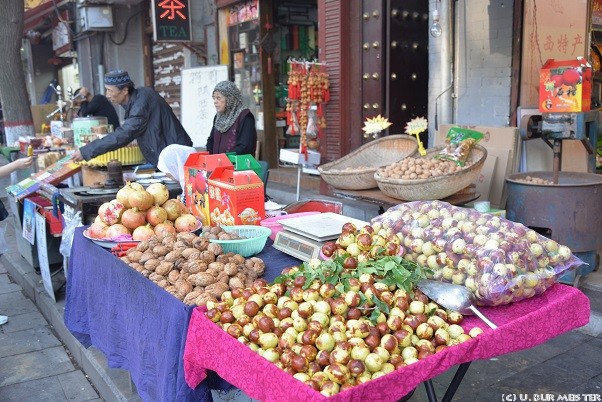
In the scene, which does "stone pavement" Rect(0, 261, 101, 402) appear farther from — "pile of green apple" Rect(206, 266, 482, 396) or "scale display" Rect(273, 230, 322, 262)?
"pile of green apple" Rect(206, 266, 482, 396)

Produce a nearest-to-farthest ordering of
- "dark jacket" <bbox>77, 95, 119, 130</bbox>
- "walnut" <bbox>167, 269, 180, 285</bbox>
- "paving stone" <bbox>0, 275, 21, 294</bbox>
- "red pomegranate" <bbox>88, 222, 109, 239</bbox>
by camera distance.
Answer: "walnut" <bbox>167, 269, 180, 285</bbox>
"red pomegranate" <bbox>88, 222, 109, 239</bbox>
"paving stone" <bbox>0, 275, 21, 294</bbox>
"dark jacket" <bbox>77, 95, 119, 130</bbox>

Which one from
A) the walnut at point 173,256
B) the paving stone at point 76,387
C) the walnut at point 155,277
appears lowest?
the paving stone at point 76,387

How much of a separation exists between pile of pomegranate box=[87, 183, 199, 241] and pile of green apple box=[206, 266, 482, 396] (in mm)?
1010

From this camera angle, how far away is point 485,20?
5434 millimetres

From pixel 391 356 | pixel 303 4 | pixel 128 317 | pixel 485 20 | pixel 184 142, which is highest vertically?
pixel 303 4

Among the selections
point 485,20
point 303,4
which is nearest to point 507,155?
point 485,20

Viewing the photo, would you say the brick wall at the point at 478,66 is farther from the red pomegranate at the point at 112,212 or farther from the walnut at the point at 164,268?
the walnut at the point at 164,268

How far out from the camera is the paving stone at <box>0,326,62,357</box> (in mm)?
4195

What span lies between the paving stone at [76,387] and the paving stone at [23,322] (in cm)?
103

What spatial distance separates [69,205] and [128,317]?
5.47 ft

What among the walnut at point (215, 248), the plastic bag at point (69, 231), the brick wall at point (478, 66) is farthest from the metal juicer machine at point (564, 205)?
the plastic bag at point (69, 231)

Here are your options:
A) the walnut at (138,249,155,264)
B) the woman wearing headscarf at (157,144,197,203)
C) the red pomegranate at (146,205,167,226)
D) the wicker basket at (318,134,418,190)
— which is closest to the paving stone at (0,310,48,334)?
the woman wearing headscarf at (157,144,197,203)

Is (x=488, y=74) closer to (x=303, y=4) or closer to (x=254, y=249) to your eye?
(x=254, y=249)

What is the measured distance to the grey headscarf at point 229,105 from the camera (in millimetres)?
5277
